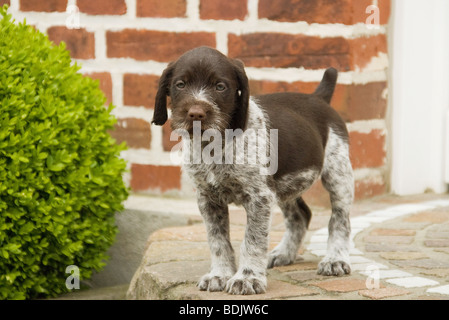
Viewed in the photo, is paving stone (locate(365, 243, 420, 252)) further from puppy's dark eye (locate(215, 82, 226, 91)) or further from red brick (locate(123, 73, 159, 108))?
red brick (locate(123, 73, 159, 108))

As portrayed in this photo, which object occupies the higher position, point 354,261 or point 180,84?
point 180,84

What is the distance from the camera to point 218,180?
12.4 ft

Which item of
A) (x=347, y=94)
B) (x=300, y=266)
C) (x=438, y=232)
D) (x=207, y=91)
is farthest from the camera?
(x=347, y=94)

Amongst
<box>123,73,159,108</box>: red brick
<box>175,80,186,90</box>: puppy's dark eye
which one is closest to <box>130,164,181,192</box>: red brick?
<box>123,73,159,108</box>: red brick

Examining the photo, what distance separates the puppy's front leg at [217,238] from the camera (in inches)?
154

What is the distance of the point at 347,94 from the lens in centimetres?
618

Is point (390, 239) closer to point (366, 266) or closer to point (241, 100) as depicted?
point (366, 266)

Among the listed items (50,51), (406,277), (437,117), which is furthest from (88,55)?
(406,277)

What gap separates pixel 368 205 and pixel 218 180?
9.53ft

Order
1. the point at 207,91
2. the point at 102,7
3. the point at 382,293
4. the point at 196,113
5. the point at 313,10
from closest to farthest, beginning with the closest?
the point at 196,113 → the point at 207,91 → the point at 382,293 → the point at 313,10 → the point at 102,7

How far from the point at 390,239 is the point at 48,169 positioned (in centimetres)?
242

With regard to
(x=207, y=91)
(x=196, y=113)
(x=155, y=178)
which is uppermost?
(x=207, y=91)

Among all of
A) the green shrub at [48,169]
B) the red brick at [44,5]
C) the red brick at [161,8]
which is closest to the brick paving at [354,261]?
the green shrub at [48,169]

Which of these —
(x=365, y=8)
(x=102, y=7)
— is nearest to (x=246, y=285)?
(x=365, y=8)
